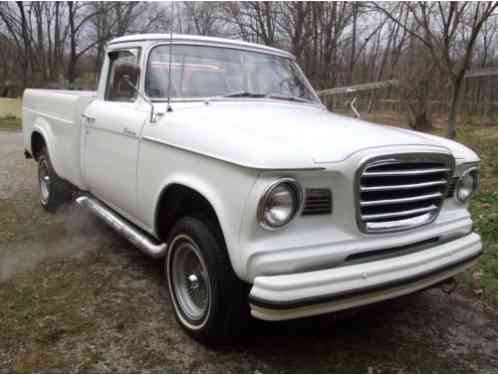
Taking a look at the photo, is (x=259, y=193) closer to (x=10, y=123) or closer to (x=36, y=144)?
(x=36, y=144)

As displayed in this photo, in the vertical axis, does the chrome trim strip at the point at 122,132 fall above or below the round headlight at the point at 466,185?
above

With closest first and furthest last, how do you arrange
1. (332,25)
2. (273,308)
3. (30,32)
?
(273,308), (332,25), (30,32)

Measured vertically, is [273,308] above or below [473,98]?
below

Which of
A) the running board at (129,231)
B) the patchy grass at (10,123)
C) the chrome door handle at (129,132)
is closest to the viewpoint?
the running board at (129,231)

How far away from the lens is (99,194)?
424 centimetres

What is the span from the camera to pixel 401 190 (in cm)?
258

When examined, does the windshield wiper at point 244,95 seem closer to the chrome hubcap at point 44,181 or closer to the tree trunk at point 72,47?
the chrome hubcap at point 44,181

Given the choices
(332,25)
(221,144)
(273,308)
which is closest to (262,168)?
(221,144)

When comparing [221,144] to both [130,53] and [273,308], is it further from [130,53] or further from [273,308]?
[130,53]

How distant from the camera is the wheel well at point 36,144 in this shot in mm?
5800

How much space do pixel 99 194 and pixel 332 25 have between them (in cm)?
981

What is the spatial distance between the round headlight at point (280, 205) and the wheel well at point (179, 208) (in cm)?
49

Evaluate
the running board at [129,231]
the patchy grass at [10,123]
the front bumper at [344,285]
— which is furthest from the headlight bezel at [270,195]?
the patchy grass at [10,123]

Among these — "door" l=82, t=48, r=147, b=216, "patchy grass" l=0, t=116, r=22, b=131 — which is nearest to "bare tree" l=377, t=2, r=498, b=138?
"door" l=82, t=48, r=147, b=216
